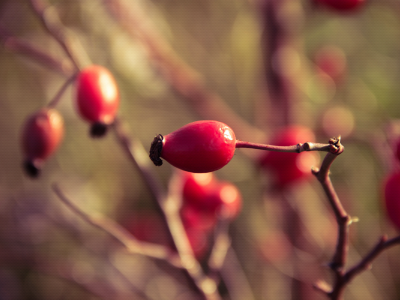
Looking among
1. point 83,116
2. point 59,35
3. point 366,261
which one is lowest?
point 366,261

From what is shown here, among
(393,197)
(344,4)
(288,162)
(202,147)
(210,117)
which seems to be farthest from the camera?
(210,117)

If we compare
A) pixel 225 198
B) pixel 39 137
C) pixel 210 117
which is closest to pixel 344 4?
pixel 210 117

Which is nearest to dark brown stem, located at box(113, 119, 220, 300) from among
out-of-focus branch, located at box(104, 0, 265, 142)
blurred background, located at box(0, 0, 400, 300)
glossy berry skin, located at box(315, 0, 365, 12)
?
blurred background, located at box(0, 0, 400, 300)

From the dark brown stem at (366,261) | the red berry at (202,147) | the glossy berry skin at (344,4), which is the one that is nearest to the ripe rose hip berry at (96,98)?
the red berry at (202,147)

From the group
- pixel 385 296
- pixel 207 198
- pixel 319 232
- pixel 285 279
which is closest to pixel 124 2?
pixel 207 198

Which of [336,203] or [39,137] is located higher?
[336,203]

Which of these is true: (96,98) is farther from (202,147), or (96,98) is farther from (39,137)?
(202,147)

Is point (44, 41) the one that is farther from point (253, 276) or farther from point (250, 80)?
point (253, 276)
